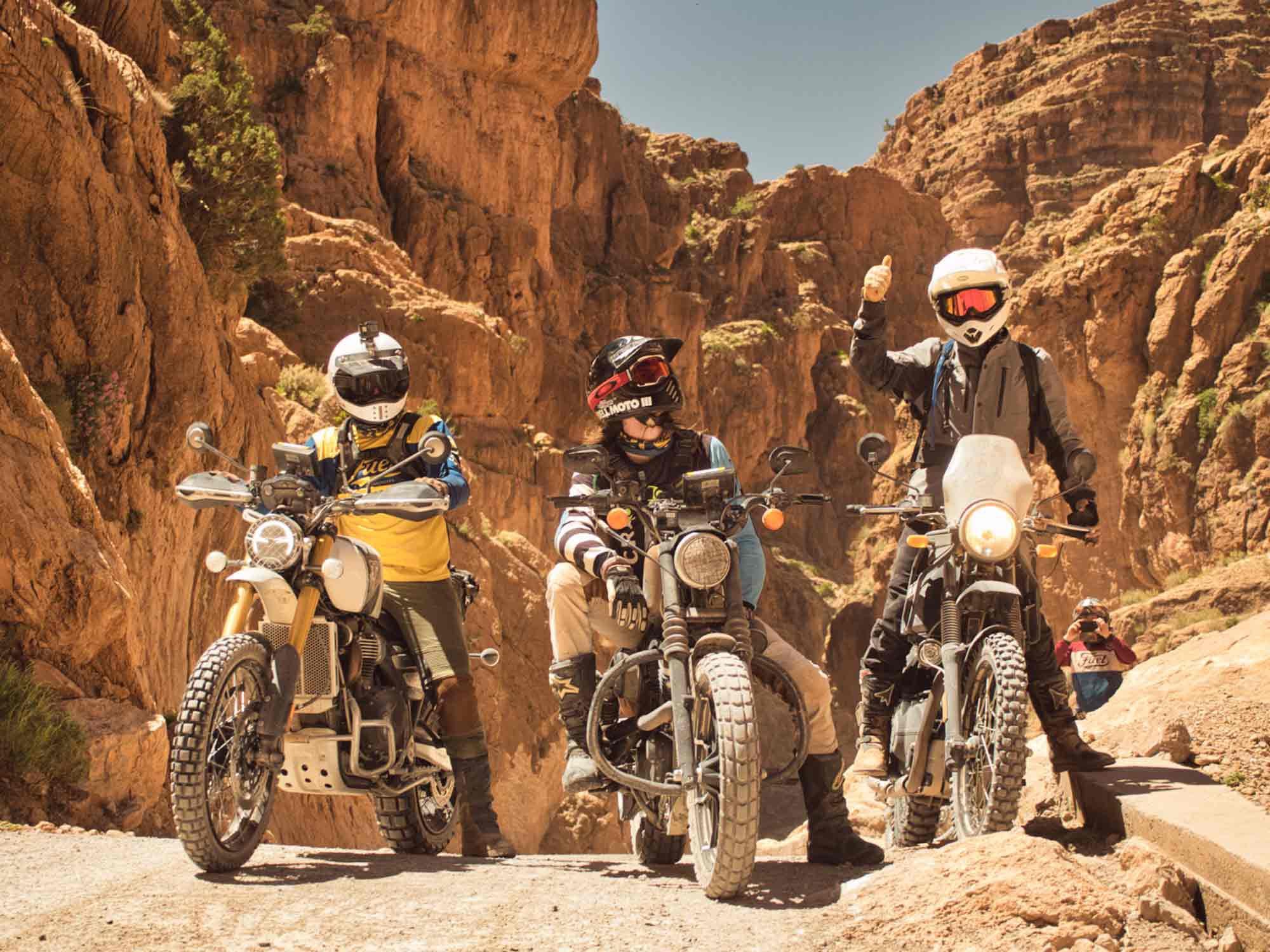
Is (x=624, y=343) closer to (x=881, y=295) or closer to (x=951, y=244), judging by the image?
(x=881, y=295)

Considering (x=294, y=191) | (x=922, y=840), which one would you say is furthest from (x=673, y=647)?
(x=294, y=191)

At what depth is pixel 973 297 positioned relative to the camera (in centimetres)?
559

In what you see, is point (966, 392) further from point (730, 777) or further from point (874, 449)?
point (730, 777)

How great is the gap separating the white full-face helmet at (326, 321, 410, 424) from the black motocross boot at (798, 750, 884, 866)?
256cm

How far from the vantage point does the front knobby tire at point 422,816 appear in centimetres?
588

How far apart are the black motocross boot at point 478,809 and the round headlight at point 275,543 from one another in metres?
1.67

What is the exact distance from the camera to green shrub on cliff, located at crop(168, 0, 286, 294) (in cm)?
1537

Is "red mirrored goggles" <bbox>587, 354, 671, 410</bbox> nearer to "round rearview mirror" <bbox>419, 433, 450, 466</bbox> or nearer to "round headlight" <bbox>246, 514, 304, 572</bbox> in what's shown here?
"round rearview mirror" <bbox>419, 433, 450, 466</bbox>

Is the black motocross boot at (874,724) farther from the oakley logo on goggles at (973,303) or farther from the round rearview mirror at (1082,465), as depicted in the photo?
the oakley logo on goggles at (973,303)

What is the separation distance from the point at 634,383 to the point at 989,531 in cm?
166

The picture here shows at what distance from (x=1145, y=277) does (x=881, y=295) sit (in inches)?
1042

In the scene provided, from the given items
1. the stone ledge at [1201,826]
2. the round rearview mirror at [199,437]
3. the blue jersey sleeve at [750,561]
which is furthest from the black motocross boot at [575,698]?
the stone ledge at [1201,826]

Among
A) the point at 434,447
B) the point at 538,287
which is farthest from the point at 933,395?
the point at 538,287

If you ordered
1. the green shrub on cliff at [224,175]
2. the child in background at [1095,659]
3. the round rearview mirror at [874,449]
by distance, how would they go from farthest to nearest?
the green shrub on cliff at [224,175]
the child in background at [1095,659]
the round rearview mirror at [874,449]
